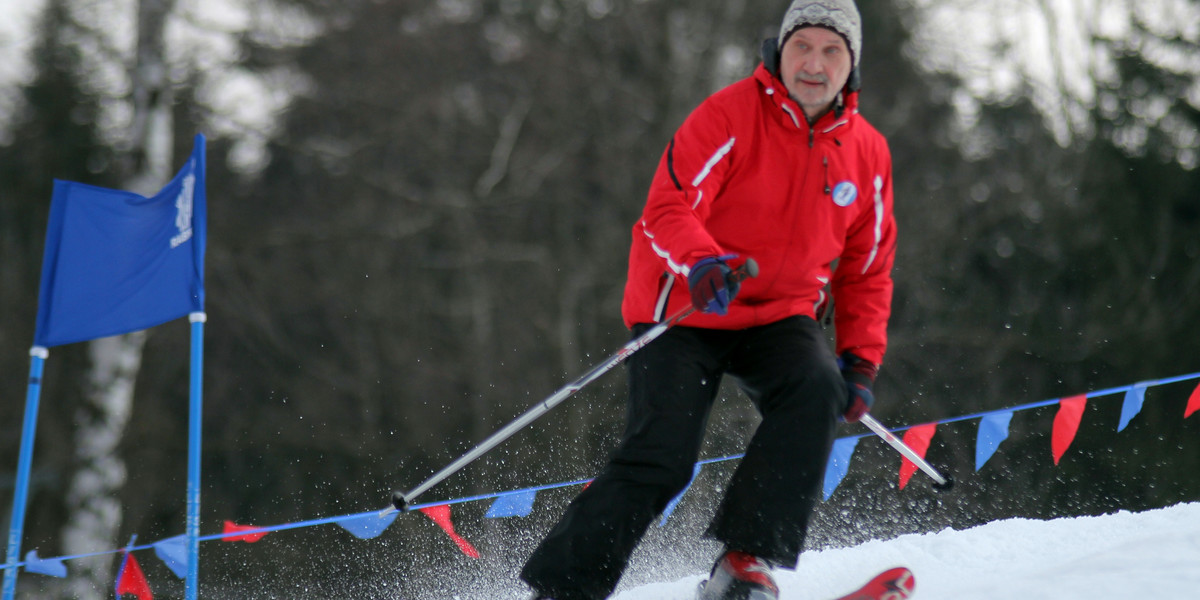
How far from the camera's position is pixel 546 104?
11922mm

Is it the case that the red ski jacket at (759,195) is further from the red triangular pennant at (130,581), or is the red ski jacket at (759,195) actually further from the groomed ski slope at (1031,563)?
the red triangular pennant at (130,581)

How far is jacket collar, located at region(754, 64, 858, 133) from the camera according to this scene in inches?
97.1

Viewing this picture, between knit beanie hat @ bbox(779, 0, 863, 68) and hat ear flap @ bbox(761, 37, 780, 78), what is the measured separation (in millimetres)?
22

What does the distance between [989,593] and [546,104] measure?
33.8 feet

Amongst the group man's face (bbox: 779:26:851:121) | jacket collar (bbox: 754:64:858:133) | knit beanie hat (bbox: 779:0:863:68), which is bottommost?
jacket collar (bbox: 754:64:858:133)

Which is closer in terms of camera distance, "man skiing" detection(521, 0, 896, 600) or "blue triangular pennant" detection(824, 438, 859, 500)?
"man skiing" detection(521, 0, 896, 600)

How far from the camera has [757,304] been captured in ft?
8.27

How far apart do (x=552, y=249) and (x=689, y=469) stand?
31.7 ft

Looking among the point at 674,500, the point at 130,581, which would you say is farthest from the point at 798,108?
the point at 130,581

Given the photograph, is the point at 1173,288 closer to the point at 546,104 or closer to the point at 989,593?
the point at 546,104

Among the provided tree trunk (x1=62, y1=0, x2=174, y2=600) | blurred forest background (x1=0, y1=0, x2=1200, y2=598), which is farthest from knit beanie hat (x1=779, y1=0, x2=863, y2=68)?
blurred forest background (x1=0, y1=0, x2=1200, y2=598)

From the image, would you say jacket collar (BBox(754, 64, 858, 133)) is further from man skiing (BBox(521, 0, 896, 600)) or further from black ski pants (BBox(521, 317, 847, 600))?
black ski pants (BBox(521, 317, 847, 600))

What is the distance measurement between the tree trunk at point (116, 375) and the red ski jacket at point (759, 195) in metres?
6.35

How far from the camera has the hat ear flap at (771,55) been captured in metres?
2.53
